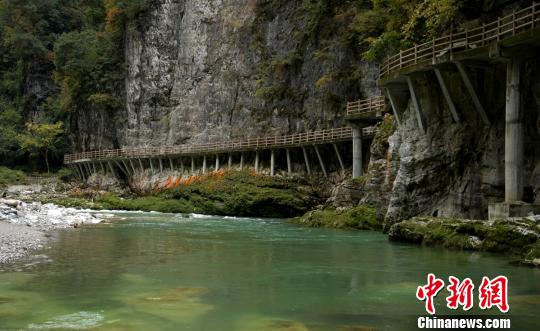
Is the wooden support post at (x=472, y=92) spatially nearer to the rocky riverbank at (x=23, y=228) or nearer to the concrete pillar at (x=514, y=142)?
the concrete pillar at (x=514, y=142)

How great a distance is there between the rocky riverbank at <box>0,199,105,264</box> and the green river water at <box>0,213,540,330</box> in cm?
73

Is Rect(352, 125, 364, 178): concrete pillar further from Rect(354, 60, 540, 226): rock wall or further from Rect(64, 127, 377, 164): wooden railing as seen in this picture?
Rect(354, 60, 540, 226): rock wall

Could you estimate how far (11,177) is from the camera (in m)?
60.5

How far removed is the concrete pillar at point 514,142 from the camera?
55.0ft

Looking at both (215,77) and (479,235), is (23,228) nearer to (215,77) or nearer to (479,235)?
(479,235)

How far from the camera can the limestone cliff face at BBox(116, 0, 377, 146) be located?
41.1m

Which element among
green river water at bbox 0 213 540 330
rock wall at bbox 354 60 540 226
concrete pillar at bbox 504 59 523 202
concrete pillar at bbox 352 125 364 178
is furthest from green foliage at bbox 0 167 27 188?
concrete pillar at bbox 504 59 523 202

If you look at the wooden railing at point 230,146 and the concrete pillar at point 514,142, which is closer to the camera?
the concrete pillar at point 514,142

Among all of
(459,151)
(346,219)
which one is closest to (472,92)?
(459,151)

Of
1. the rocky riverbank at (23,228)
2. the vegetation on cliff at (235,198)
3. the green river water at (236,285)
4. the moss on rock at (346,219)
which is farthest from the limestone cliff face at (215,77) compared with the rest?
the green river water at (236,285)

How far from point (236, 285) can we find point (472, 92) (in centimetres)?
1281

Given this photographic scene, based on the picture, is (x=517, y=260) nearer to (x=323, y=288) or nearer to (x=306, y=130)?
(x=323, y=288)

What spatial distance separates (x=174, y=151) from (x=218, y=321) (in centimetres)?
4459

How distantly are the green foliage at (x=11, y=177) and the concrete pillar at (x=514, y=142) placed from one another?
54.1m
